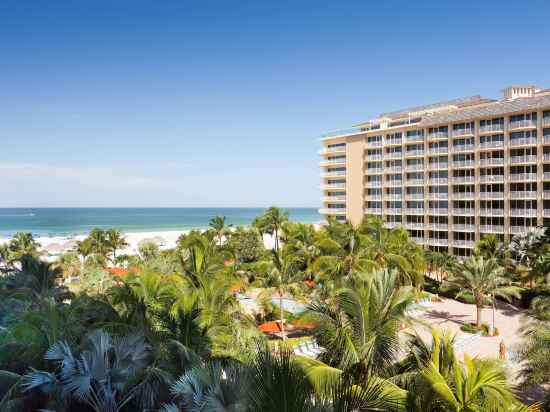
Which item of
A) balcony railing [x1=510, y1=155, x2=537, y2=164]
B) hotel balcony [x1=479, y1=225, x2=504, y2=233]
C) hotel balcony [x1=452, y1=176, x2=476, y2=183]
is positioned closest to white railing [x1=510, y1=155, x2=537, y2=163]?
balcony railing [x1=510, y1=155, x2=537, y2=164]

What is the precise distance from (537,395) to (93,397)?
1931 centimetres

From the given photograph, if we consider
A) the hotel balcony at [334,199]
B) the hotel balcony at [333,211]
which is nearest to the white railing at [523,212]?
the hotel balcony at [333,211]

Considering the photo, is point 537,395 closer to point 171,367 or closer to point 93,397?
point 171,367

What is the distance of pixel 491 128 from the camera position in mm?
53844

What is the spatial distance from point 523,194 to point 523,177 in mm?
2070

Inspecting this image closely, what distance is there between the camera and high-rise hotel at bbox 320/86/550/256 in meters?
50.9

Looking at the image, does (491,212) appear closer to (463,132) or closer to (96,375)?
(463,132)

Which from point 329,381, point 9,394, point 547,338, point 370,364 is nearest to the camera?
point 329,381

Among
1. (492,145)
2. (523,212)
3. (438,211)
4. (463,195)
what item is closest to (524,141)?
(492,145)

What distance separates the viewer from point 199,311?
46.8 ft

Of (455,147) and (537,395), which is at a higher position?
(455,147)

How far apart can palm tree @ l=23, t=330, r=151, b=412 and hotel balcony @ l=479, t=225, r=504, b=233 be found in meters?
52.3

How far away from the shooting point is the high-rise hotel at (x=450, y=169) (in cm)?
5094

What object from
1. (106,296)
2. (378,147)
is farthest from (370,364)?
(378,147)
